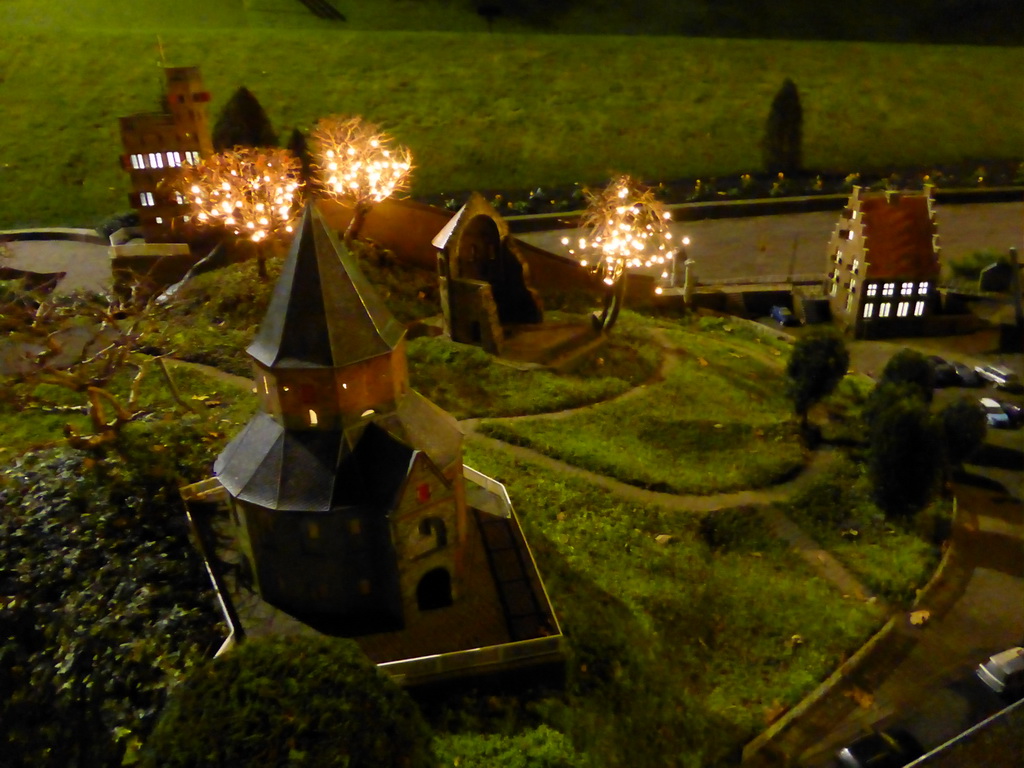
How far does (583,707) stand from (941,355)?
31118mm

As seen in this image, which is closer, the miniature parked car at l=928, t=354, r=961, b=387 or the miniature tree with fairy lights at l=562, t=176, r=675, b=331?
the miniature tree with fairy lights at l=562, t=176, r=675, b=331

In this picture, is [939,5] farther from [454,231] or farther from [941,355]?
[454,231]

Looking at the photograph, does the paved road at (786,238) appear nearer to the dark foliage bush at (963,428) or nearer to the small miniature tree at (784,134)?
the small miniature tree at (784,134)

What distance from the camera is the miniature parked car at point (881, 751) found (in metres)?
18.2

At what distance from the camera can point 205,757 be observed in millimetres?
12922

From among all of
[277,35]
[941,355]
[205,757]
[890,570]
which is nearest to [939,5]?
[941,355]

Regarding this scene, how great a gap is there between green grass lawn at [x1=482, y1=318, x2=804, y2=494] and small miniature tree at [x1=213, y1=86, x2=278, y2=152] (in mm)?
24199

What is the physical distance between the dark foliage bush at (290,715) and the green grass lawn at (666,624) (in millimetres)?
5263

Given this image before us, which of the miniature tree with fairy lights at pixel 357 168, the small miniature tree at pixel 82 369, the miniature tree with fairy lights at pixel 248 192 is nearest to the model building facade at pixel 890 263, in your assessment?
the miniature tree with fairy lights at pixel 357 168

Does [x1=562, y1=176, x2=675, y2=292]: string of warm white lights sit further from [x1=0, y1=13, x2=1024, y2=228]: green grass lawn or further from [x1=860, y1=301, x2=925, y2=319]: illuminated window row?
[x1=0, y1=13, x2=1024, y2=228]: green grass lawn

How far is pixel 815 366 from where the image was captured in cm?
3077

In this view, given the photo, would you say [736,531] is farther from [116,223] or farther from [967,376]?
[116,223]

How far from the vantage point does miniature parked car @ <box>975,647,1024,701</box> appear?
20172 millimetres

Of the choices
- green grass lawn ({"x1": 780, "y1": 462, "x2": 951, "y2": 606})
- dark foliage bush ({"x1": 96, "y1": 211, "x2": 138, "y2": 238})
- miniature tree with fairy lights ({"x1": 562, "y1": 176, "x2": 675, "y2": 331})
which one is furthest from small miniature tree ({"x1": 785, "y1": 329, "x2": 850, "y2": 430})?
dark foliage bush ({"x1": 96, "y1": 211, "x2": 138, "y2": 238})
